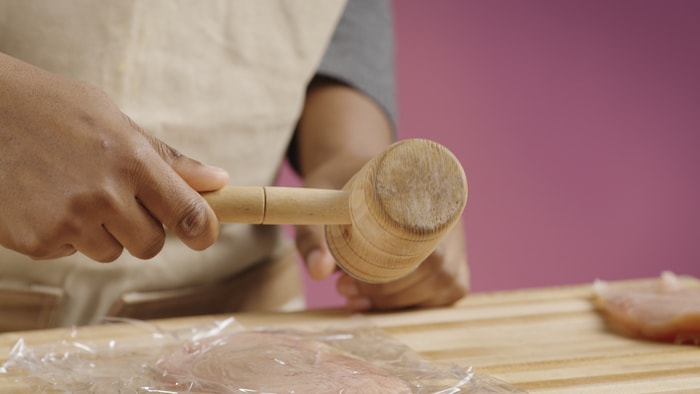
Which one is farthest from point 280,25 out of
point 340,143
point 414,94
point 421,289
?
point 414,94

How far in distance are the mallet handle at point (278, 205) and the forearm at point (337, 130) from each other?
422 mm

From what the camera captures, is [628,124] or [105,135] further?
[628,124]

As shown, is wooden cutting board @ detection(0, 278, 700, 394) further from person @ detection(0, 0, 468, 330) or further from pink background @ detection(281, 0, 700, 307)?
pink background @ detection(281, 0, 700, 307)

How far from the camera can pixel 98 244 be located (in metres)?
0.81

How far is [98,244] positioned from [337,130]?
24.7 inches

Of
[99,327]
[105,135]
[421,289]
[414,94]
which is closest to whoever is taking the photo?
[105,135]

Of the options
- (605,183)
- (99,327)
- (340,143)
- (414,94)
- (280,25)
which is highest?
(414,94)

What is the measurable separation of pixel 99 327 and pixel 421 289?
43cm

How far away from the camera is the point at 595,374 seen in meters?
0.85

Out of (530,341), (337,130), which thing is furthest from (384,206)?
(337,130)

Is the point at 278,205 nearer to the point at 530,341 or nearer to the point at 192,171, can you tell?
the point at 192,171

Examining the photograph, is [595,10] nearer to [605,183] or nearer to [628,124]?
[628,124]

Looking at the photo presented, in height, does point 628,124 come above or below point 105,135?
above

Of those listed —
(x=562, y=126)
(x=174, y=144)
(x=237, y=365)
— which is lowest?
(x=237, y=365)
